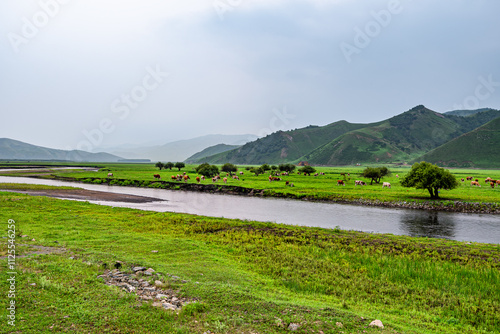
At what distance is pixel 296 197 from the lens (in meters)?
58.5

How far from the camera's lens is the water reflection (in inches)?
1164

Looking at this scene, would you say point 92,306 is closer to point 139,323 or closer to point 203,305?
point 139,323

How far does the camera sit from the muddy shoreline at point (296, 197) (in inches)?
1722

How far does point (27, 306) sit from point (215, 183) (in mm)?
67724

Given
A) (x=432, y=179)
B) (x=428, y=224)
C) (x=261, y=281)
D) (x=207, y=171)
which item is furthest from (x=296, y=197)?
(x=261, y=281)

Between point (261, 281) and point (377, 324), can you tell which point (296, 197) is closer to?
point (261, 281)

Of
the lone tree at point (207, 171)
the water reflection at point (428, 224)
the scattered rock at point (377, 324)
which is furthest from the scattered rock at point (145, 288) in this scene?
the lone tree at point (207, 171)

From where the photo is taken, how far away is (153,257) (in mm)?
15883

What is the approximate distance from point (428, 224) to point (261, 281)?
98.9ft

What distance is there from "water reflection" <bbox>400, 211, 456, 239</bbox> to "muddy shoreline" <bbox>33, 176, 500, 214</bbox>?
3897 mm

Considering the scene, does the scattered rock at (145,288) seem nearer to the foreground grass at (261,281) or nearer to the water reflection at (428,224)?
the foreground grass at (261,281)

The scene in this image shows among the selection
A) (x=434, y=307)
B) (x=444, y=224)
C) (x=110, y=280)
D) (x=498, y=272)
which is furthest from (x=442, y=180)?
(x=110, y=280)

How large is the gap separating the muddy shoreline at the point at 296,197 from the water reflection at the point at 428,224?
12.8ft

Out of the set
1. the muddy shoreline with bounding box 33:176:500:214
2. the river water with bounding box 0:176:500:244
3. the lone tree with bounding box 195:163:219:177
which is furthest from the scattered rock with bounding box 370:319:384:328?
the lone tree with bounding box 195:163:219:177
